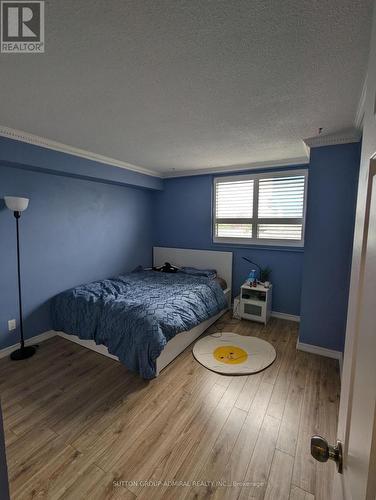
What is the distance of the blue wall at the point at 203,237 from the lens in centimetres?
358

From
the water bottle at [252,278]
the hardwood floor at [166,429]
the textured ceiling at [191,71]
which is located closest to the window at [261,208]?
the water bottle at [252,278]

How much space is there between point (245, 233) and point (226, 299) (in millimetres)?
1145

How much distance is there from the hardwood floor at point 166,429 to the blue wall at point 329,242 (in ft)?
1.38

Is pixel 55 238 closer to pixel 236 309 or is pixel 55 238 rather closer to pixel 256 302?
pixel 236 309

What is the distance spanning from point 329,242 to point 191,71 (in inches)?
83.7

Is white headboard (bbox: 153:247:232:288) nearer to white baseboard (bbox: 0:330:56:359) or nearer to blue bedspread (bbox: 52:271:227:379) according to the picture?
blue bedspread (bbox: 52:271:227:379)

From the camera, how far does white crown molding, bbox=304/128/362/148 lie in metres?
2.26

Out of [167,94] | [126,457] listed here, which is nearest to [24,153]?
[167,94]

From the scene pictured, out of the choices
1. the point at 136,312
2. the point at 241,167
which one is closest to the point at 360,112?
the point at 241,167

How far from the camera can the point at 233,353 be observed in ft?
8.80

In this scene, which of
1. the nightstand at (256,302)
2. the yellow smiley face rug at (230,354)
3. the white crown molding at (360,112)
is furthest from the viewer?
the nightstand at (256,302)

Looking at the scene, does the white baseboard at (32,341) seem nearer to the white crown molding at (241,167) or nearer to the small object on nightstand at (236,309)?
the small object on nightstand at (236,309)

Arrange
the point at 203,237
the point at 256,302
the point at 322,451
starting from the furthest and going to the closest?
1. the point at 203,237
2. the point at 256,302
3. the point at 322,451

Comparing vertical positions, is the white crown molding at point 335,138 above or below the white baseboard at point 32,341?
above
